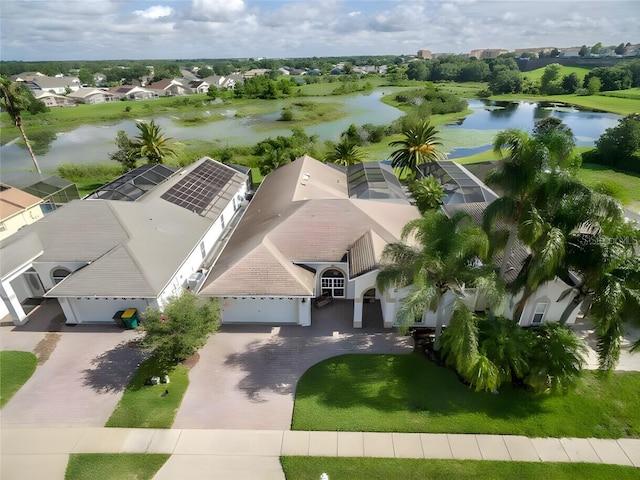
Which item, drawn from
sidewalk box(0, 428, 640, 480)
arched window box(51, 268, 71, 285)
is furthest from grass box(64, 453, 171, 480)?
arched window box(51, 268, 71, 285)

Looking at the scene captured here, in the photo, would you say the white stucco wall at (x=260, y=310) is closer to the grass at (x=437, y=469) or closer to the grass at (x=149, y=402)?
the grass at (x=149, y=402)

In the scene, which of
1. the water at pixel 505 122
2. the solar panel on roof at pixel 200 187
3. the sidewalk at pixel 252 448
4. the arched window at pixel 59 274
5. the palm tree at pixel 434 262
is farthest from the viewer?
the water at pixel 505 122

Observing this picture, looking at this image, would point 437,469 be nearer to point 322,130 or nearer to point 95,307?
point 95,307

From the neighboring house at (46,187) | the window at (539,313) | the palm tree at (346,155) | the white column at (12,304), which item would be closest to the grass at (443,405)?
the window at (539,313)

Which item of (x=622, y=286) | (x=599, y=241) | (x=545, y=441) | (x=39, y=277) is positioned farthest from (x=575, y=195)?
(x=39, y=277)

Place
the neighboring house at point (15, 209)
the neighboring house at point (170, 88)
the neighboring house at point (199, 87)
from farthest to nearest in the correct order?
the neighboring house at point (199, 87), the neighboring house at point (170, 88), the neighboring house at point (15, 209)

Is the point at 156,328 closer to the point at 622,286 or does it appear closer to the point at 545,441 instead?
the point at 545,441
